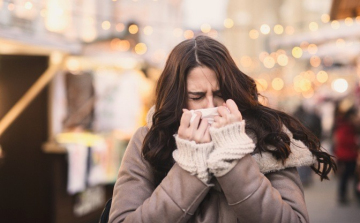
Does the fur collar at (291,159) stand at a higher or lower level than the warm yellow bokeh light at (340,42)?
higher

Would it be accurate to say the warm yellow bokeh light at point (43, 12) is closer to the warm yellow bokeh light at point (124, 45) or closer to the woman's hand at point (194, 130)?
the warm yellow bokeh light at point (124, 45)

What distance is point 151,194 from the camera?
2002 mm

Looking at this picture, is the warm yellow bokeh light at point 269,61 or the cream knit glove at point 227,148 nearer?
the cream knit glove at point 227,148

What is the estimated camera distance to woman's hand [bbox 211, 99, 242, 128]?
1.75 m

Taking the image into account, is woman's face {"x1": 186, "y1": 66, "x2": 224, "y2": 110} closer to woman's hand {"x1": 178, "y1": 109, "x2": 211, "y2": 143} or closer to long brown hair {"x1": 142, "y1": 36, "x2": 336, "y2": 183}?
long brown hair {"x1": 142, "y1": 36, "x2": 336, "y2": 183}

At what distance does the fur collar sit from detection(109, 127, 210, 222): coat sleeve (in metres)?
0.26

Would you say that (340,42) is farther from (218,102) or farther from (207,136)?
(207,136)

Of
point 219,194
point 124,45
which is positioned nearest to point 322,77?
point 124,45

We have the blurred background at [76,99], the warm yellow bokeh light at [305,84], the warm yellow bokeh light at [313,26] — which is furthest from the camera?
the warm yellow bokeh light at [305,84]

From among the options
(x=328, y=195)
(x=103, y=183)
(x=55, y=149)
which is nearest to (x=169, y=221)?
(x=55, y=149)

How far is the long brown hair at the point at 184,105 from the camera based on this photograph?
1929mm

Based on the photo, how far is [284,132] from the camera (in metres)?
1.98

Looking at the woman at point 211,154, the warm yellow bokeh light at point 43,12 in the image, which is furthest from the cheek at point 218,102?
the warm yellow bokeh light at point 43,12

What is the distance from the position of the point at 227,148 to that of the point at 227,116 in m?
0.11
